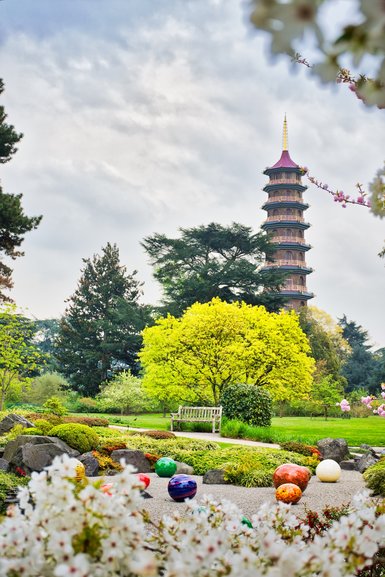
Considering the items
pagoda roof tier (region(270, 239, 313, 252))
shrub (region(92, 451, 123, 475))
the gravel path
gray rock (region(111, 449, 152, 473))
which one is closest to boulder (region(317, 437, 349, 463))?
the gravel path

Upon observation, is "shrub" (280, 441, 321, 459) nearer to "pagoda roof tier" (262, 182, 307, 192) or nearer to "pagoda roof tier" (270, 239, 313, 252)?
"pagoda roof tier" (270, 239, 313, 252)

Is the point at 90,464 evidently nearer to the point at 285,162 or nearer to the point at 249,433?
the point at 249,433

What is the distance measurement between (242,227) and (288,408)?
950cm

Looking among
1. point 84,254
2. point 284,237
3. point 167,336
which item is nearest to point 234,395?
point 167,336

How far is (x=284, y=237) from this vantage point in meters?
51.0

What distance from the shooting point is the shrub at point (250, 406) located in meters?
17.5

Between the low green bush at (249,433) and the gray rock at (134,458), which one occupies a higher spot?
the low green bush at (249,433)

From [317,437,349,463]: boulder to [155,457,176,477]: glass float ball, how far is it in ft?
11.2

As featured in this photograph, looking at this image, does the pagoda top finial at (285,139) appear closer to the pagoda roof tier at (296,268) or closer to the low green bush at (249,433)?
the pagoda roof tier at (296,268)

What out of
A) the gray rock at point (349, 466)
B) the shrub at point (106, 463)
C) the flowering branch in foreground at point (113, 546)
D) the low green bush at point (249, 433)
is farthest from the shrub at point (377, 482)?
the low green bush at point (249, 433)

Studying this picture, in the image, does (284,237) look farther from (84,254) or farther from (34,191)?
(34,191)

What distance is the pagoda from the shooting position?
164 feet

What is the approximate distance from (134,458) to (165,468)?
656 mm

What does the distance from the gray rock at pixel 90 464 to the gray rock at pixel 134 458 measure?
0.48 meters
